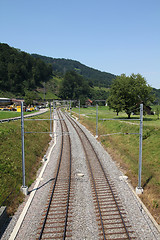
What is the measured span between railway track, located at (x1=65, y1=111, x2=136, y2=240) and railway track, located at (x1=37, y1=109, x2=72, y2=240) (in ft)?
7.09

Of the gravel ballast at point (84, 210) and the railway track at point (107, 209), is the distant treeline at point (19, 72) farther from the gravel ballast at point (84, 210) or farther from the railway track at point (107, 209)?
the railway track at point (107, 209)

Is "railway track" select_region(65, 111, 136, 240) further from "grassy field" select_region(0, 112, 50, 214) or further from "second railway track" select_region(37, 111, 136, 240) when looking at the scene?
"grassy field" select_region(0, 112, 50, 214)

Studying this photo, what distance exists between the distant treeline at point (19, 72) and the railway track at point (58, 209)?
14301cm

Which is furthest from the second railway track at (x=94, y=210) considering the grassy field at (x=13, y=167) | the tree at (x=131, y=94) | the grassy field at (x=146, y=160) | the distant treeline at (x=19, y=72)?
the distant treeline at (x=19, y=72)

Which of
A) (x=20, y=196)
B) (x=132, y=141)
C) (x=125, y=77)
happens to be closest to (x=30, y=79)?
(x=125, y=77)

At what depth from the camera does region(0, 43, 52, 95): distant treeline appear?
154 metres

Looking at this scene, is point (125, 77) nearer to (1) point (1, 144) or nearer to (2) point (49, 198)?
(1) point (1, 144)

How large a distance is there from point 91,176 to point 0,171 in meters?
8.72

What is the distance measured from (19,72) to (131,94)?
5415 inches

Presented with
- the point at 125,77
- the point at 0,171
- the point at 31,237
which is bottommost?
the point at 31,237

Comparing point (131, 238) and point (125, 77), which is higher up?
point (125, 77)

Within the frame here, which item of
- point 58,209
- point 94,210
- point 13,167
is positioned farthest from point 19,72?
point 94,210

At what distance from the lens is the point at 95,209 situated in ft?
45.2

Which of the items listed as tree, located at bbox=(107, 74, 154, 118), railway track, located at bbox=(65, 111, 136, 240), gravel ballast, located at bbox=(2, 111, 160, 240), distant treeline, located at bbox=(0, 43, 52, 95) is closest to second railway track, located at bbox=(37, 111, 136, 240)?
railway track, located at bbox=(65, 111, 136, 240)
